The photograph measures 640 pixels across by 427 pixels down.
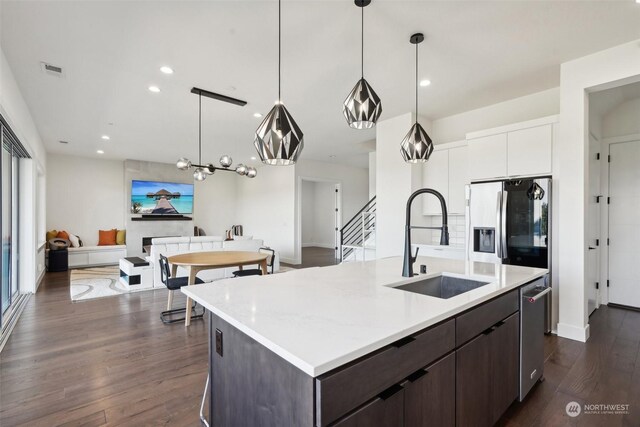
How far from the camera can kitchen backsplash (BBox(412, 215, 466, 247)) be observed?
4387mm

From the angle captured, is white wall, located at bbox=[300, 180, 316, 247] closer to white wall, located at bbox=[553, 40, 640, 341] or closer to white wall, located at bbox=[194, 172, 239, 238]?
white wall, located at bbox=[194, 172, 239, 238]

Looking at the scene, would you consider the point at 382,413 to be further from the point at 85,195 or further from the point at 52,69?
the point at 85,195

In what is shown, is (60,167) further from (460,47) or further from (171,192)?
(460,47)

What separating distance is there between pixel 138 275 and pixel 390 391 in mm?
5253

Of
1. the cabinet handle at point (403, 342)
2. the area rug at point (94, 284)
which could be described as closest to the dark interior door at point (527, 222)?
the cabinet handle at point (403, 342)

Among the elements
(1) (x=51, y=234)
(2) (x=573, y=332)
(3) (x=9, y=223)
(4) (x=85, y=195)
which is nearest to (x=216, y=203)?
(4) (x=85, y=195)

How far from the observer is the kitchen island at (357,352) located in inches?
36.8

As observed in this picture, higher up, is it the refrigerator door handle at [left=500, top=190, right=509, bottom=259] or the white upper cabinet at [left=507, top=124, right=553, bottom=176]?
the white upper cabinet at [left=507, top=124, right=553, bottom=176]

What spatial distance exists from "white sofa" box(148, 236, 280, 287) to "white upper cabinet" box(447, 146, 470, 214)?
3.81 meters

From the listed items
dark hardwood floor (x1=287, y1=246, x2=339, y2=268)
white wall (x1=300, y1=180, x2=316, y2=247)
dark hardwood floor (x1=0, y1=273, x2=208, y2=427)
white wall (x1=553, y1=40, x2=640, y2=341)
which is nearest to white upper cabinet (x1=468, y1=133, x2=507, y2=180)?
white wall (x1=553, y1=40, x2=640, y2=341)

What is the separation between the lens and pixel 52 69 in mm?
3199

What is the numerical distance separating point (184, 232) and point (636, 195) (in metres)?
9.73

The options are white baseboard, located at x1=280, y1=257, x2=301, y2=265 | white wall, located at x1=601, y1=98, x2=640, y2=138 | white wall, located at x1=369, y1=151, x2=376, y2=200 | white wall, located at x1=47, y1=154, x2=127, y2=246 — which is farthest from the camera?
white baseboard, located at x1=280, y1=257, x2=301, y2=265

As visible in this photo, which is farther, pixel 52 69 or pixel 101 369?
pixel 52 69
